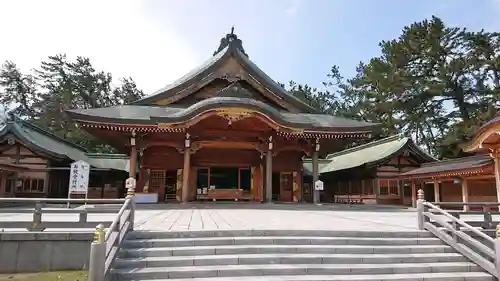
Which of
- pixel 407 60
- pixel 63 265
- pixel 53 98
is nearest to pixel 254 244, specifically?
pixel 63 265

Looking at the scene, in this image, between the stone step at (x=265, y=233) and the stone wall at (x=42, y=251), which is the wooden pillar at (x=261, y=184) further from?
the stone wall at (x=42, y=251)

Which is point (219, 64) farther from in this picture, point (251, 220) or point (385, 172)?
point (385, 172)

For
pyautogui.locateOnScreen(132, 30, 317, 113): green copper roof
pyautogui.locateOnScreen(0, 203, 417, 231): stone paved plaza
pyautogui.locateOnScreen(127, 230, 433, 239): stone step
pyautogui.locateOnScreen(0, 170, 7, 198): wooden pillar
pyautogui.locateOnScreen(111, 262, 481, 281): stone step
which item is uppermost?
pyautogui.locateOnScreen(132, 30, 317, 113): green copper roof

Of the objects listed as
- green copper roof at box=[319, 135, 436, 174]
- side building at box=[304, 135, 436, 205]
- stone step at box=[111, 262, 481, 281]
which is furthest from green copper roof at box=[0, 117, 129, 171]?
stone step at box=[111, 262, 481, 281]

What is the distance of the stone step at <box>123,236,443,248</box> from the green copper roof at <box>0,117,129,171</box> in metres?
14.8

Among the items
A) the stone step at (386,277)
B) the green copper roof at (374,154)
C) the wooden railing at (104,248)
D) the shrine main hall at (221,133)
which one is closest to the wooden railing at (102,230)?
the wooden railing at (104,248)

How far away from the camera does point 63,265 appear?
6.93m

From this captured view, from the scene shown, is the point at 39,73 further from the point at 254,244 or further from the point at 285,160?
the point at 254,244

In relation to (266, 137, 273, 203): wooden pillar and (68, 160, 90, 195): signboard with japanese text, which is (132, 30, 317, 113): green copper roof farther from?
(68, 160, 90, 195): signboard with japanese text

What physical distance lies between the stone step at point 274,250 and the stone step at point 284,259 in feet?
0.42

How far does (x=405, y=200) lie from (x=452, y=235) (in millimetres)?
15929

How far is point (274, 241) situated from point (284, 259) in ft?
1.95

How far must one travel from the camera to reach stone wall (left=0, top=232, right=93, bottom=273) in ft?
22.5

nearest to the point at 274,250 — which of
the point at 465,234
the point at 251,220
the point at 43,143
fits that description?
the point at 251,220
